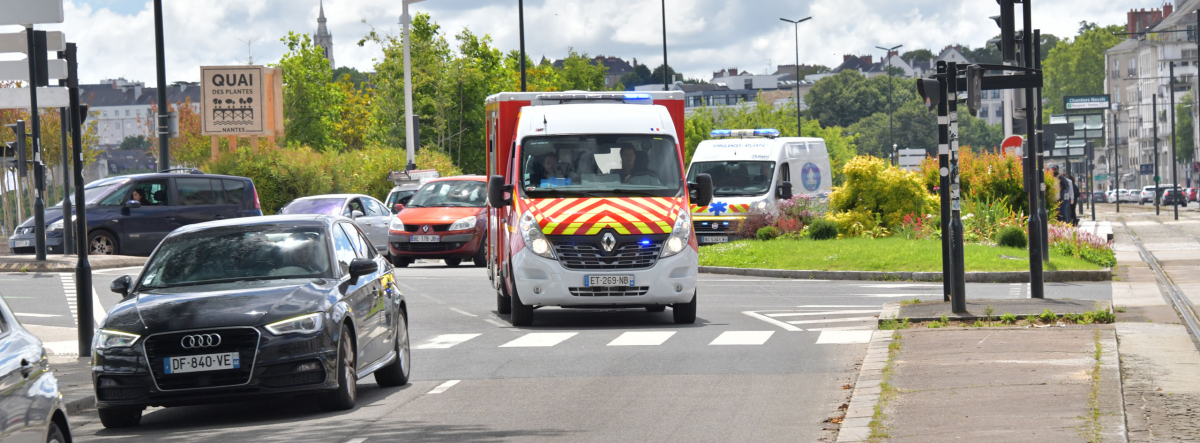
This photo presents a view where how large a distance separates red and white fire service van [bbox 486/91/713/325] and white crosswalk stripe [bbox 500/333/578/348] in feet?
2.24

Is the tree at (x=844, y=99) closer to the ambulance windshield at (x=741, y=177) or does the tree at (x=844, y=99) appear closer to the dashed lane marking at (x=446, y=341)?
the ambulance windshield at (x=741, y=177)

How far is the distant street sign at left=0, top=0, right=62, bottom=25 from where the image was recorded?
13.2 m

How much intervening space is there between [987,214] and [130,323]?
23.3 m

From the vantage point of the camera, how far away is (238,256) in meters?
10.7

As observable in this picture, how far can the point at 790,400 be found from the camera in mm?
10453

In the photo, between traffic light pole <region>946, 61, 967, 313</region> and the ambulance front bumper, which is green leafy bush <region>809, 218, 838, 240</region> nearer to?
the ambulance front bumper

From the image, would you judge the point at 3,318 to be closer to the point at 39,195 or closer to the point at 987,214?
the point at 39,195

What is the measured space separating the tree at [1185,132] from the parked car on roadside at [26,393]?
143 m

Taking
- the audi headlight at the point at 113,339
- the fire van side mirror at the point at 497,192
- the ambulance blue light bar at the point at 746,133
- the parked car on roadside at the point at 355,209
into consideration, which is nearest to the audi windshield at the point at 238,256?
the audi headlight at the point at 113,339

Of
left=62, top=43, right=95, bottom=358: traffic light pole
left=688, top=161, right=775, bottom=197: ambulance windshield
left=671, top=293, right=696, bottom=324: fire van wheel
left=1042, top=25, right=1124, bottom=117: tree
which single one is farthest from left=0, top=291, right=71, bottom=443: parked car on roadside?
left=1042, top=25, right=1124, bottom=117: tree

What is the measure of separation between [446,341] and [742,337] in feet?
9.96

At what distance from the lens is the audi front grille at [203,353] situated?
31.2 ft

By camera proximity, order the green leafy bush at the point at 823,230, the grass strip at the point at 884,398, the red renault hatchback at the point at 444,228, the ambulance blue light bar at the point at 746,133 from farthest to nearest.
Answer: the ambulance blue light bar at the point at 746,133
the green leafy bush at the point at 823,230
the red renault hatchback at the point at 444,228
the grass strip at the point at 884,398

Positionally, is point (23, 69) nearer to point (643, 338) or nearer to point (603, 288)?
point (603, 288)
